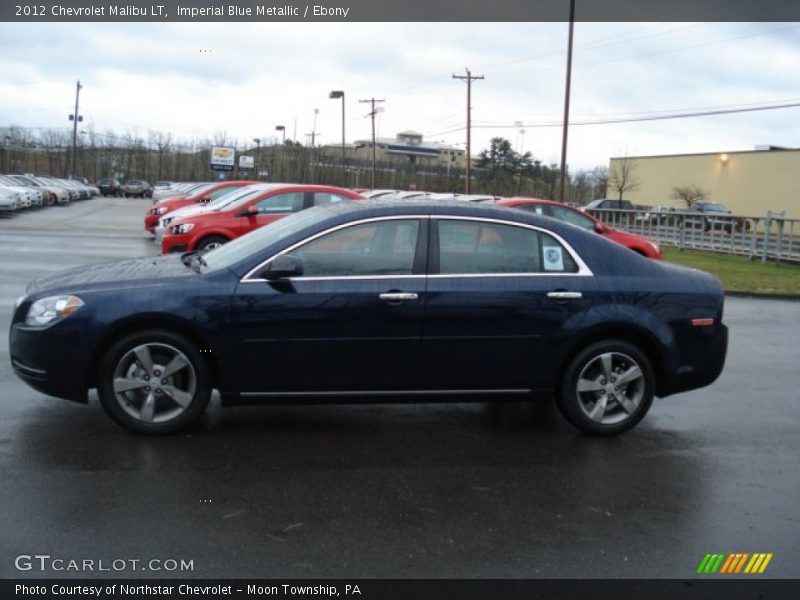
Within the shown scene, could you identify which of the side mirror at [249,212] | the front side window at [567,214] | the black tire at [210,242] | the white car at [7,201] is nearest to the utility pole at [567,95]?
the front side window at [567,214]

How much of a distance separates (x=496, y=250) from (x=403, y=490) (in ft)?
6.33

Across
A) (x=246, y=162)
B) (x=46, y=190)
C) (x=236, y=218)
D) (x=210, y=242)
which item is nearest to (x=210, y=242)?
(x=210, y=242)

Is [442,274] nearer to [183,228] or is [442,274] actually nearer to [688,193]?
[183,228]

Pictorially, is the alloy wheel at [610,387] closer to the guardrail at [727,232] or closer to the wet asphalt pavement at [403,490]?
the wet asphalt pavement at [403,490]

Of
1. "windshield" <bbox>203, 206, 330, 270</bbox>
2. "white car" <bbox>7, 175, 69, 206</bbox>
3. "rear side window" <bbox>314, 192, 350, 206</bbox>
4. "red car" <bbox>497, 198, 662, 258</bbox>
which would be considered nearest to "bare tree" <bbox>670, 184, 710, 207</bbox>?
"white car" <bbox>7, 175, 69, 206</bbox>

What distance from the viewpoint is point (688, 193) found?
55.9 meters

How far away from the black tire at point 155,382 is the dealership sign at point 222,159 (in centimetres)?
7528

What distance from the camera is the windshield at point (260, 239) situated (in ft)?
18.9

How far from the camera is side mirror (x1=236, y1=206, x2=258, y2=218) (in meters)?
14.1

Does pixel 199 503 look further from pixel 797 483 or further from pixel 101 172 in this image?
pixel 101 172

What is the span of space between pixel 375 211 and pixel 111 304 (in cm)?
190

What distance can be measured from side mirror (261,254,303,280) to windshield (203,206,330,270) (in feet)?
0.89
